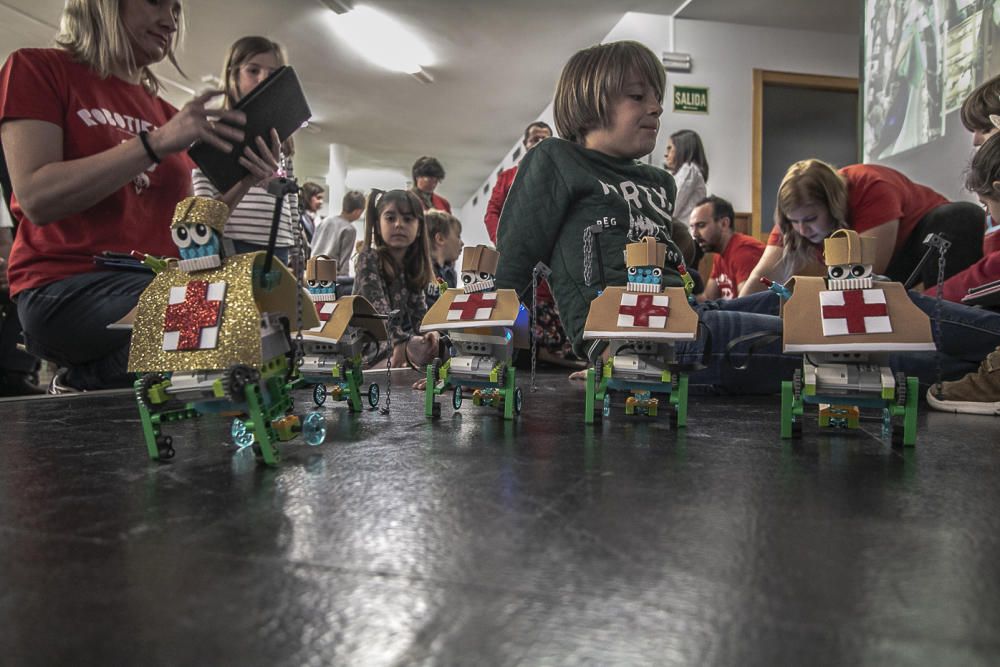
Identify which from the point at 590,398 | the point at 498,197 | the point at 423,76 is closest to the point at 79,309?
the point at 590,398

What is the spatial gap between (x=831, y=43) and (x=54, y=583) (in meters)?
5.32

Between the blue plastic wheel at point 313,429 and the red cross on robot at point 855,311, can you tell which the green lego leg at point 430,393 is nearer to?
the blue plastic wheel at point 313,429

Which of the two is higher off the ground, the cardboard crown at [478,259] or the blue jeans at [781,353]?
the cardboard crown at [478,259]

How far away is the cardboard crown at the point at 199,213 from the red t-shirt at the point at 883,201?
1772 millimetres

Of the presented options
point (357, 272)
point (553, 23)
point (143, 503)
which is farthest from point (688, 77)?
point (143, 503)

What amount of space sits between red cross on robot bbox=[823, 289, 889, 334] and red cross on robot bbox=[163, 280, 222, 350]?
81 cm

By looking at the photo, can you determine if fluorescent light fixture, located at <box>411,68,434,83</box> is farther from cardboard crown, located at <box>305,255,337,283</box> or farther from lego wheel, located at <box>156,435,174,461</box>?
lego wheel, located at <box>156,435,174,461</box>

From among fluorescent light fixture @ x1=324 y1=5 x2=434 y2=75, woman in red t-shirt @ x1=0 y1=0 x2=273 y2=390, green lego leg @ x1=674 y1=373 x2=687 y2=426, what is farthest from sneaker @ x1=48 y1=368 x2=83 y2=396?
fluorescent light fixture @ x1=324 y1=5 x2=434 y2=75

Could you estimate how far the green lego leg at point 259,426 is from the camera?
71cm

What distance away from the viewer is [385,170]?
10039mm

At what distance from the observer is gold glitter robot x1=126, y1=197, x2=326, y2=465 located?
28.8 inches

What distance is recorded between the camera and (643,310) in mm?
1016

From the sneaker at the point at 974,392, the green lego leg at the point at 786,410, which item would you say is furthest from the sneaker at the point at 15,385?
the sneaker at the point at 974,392

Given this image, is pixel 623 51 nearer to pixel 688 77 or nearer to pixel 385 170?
pixel 688 77
